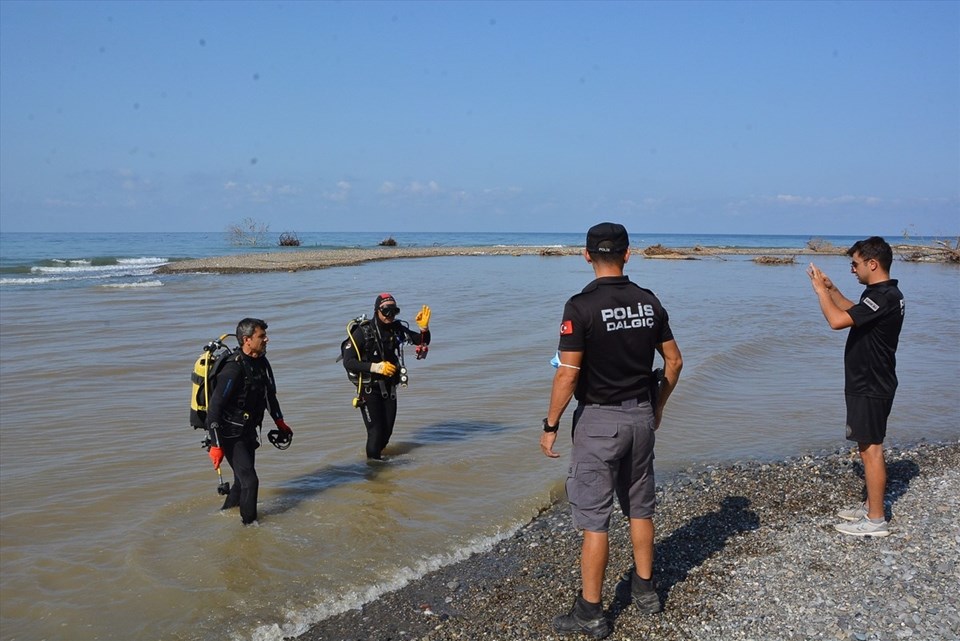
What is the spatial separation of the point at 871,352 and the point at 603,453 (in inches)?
99.3

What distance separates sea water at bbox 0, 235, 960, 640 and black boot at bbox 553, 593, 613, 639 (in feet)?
5.25

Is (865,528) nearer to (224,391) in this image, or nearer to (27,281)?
(224,391)

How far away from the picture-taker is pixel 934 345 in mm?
15680

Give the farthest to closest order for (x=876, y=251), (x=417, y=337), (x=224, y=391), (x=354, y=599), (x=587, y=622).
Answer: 1. (x=417, y=337)
2. (x=224, y=391)
3. (x=876, y=251)
4. (x=354, y=599)
5. (x=587, y=622)

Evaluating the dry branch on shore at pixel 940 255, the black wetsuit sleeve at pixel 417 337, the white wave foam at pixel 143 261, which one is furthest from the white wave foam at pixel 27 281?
the dry branch on shore at pixel 940 255

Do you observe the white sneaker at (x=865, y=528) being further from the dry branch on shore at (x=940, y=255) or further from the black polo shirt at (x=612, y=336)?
the dry branch on shore at (x=940, y=255)

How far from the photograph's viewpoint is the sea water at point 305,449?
17.5 feet

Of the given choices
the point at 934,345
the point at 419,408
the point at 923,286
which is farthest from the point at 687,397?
the point at 923,286

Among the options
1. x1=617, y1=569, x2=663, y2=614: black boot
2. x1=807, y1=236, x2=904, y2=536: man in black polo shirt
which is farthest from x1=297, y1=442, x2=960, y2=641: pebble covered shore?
x1=807, y1=236, x2=904, y2=536: man in black polo shirt

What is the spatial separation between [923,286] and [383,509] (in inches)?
1180

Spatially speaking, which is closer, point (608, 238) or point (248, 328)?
point (608, 238)

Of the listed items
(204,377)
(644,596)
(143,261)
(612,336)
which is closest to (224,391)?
(204,377)

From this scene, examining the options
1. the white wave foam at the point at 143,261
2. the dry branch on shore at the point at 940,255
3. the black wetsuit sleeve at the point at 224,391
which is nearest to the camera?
the black wetsuit sleeve at the point at 224,391

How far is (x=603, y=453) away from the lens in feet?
13.0
